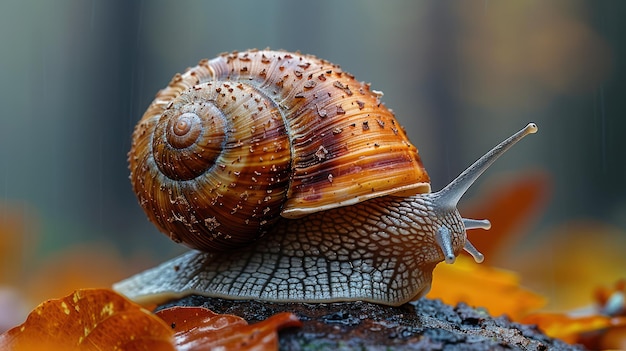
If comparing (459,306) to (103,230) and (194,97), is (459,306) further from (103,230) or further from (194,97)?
(103,230)

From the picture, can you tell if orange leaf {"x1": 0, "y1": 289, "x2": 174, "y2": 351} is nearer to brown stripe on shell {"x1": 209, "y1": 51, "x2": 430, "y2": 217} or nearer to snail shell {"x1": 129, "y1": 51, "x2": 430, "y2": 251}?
snail shell {"x1": 129, "y1": 51, "x2": 430, "y2": 251}

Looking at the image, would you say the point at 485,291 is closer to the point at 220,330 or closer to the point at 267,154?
the point at 267,154

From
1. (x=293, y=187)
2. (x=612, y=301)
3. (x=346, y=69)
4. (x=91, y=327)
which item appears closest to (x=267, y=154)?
(x=293, y=187)

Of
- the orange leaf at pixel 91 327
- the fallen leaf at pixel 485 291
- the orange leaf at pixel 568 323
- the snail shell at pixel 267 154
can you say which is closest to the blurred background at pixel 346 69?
the fallen leaf at pixel 485 291

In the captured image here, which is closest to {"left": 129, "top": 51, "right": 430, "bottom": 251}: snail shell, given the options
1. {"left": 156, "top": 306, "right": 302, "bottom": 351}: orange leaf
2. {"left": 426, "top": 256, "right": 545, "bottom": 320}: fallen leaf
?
{"left": 156, "top": 306, "right": 302, "bottom": 351}: orange leaf

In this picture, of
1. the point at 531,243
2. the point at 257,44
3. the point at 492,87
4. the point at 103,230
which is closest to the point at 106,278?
the point at 103,230

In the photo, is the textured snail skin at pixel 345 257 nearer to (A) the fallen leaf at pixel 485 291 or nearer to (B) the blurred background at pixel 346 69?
(A) the fallen leaf at pixel 485 291
